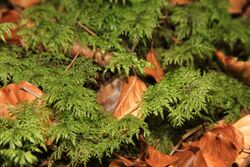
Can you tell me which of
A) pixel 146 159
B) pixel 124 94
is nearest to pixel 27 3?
pixel 124 94

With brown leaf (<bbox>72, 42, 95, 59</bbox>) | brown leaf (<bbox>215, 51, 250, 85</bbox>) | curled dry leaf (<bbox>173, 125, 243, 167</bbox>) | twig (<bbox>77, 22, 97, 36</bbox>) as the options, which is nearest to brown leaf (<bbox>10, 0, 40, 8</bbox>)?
twig (<bbox>77, 22, 97, 36</bbox>)

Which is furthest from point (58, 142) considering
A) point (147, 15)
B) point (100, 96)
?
point (147, 15)

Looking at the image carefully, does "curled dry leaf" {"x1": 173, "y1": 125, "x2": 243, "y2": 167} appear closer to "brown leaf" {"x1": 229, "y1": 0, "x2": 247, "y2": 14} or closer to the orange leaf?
the orange leaf

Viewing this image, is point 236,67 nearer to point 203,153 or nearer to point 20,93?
point 203,153

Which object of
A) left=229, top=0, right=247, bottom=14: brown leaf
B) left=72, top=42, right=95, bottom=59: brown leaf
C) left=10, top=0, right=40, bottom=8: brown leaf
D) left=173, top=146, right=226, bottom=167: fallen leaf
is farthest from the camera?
left=229, top=0, right=247, bottom=14: brown leaf

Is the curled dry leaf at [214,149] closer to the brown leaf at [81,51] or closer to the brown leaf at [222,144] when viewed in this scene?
the brown leaf at [222,144]
